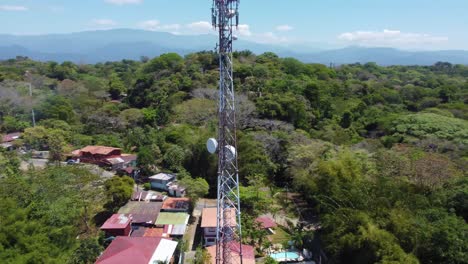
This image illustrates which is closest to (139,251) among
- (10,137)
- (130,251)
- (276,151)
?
(130,251)

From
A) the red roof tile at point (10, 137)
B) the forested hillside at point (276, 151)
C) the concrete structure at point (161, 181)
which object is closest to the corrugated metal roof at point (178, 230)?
the forested hillside at point (276, 151)

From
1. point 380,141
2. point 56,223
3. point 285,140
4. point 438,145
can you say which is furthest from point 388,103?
point 56,223

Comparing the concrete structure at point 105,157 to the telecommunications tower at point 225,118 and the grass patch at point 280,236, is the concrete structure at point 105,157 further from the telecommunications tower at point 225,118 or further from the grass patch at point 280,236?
the telecommunications tower at point 225,118

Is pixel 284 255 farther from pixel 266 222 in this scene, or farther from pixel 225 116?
pixel 225 116

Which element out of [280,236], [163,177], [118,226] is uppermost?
[163,177]

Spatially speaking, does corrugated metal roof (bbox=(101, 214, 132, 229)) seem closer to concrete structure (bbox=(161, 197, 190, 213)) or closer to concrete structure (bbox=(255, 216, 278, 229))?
concrete structure (bbox=(161, 197, 190, 213))

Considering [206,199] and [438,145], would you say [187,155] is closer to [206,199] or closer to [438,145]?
[206,199]
